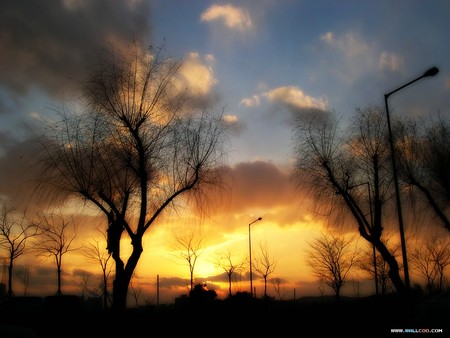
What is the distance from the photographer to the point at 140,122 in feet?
65.5

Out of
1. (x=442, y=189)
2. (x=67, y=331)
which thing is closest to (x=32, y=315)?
(x=67, y=331)

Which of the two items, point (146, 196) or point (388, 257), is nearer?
point (146, 196)

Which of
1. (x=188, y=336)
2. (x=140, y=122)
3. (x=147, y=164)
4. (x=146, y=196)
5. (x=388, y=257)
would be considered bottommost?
(x=188, y=336)

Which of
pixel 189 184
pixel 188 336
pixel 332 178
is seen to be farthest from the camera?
pixel 332 178

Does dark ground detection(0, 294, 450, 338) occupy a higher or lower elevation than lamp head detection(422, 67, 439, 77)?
lower

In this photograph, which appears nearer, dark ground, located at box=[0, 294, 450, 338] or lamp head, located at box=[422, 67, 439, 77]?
dark ground, located at box=[0, 294, 450, 338]

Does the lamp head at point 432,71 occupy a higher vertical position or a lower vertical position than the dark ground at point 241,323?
higher

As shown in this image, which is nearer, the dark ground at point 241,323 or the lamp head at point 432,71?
the dark ground at point 241,323

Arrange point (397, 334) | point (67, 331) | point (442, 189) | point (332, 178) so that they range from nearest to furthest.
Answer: point (397, 334), point (67, 331), point (332, 178), point (442, 189)

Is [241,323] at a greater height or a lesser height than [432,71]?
lesser

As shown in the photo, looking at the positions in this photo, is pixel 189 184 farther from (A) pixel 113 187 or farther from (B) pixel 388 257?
(B) pixel 388 257

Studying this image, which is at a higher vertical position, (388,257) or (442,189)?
(442,189)

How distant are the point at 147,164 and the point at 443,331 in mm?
13017

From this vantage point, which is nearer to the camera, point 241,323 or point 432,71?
point 241,323
